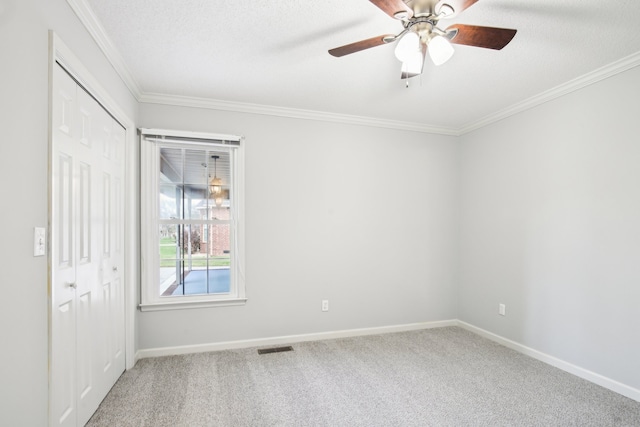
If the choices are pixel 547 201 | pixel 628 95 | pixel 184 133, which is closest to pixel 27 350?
pixel 184 133

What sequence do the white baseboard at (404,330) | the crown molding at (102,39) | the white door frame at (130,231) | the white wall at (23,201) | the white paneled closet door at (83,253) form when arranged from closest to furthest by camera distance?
1. the white wall at (23,201)
2. the white paneled closet door at (83,253)
3. the crown molding at (102,39)
4. the white baseboard at (404,330)
5. the white door frame at (130,231)

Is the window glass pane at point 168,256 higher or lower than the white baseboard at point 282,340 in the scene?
higher

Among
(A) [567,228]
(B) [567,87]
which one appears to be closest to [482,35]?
(B) [567,87]

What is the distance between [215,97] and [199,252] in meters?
1.54

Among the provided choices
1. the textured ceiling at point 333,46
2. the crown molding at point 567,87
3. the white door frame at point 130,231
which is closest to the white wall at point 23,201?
the textured ceiling at point 333,46

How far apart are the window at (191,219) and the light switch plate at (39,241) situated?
1.63 metres

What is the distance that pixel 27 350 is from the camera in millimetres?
1343

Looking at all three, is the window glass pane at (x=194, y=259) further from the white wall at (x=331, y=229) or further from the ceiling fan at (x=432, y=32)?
the ceiling fan at (x=432, y=32)

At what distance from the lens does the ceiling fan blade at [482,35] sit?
158 cm

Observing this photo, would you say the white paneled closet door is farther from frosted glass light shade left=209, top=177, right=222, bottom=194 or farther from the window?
frosted glass light shade left=209, top=177, right=222, bottom=194

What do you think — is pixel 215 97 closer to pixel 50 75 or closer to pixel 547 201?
pixel 50 75

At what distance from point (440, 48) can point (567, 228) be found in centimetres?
218

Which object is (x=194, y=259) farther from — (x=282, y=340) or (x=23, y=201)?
(x=23, y=201)

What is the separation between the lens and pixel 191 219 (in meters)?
3.24
